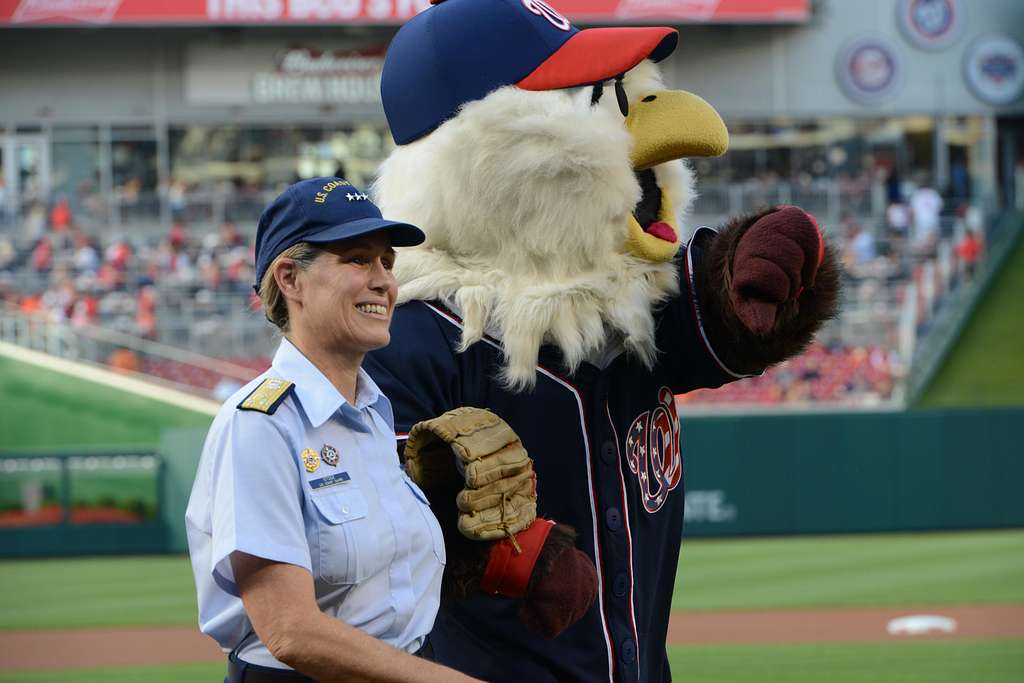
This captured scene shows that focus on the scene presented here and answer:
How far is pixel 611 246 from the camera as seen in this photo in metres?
2.72

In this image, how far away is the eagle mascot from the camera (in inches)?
103

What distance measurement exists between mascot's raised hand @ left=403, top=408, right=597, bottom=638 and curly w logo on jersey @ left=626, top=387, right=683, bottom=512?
30 cm

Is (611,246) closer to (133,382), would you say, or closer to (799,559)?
(799,559)

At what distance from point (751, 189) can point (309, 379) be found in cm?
2150

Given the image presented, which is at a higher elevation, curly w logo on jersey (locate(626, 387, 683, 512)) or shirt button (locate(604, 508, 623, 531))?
curly w logo on jersey (locate(626, 387, 683, 512))

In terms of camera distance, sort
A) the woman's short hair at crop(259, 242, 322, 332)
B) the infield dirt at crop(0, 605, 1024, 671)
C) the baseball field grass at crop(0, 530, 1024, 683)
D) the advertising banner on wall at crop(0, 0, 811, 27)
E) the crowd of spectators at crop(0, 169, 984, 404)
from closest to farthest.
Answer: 1. the woman's short hair at crop(259, 242, 322, 332)
2. the baseball field grass at crop(0, 530, 1024, 683)
3. the infield dirt at crop(0, 605, 1024, 671)
4. the crowd of spectators at crop(0, 169, 984, 404)
5. the advertising banner on wall at crop(0, 0, 811, 27)

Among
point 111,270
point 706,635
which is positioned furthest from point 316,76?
point 706,635

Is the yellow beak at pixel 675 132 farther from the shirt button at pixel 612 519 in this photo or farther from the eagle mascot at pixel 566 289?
the shirt button at pixel 612 519

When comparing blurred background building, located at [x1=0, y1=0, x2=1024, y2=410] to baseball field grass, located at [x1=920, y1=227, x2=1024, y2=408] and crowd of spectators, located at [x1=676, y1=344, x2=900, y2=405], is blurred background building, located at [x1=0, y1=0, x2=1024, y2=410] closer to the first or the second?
baseball field grass, located at [x1=920, y1=227, x2=1024, y2=408]

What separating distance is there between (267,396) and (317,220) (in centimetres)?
30

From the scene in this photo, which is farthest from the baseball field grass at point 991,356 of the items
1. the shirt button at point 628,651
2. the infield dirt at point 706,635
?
the shirt button at point 628,651

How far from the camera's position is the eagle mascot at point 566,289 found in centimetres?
262

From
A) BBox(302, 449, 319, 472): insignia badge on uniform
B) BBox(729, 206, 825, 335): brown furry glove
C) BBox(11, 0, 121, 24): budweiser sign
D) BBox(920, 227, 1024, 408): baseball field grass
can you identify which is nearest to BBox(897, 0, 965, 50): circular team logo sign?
BBox(920, 227, 1024, 408): baseball field grass

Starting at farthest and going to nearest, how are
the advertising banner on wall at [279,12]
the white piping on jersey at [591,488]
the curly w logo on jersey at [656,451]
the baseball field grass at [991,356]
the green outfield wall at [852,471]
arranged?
the advertising banner on wall at [279,12] → the baseball field grass at [991,356] → the green outfield wall at [852,471] → the curly w logo on jersey at [656,451] → the white piping on jersey at [591,488]
